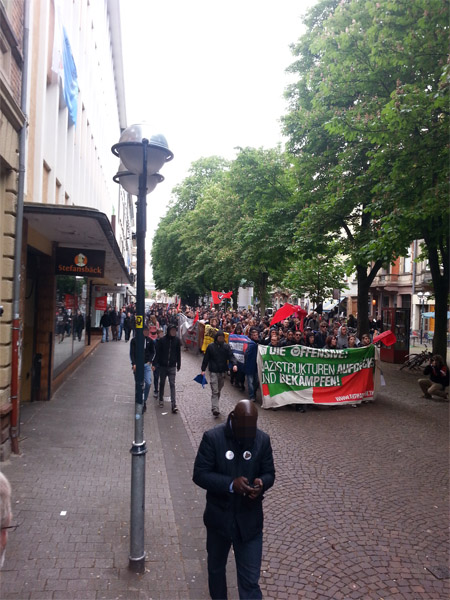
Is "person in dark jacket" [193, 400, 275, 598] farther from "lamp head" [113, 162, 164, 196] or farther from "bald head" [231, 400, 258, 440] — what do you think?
"lamp head" [113, 162, 164, 196]

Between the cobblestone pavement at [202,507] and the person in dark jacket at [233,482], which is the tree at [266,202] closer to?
the cobblestone pavement at [202,507]

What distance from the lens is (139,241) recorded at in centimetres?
445

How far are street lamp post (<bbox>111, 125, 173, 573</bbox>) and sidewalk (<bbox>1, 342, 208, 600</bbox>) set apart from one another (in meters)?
0.30

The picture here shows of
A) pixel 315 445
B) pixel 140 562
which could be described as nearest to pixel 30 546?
pixel 140 562

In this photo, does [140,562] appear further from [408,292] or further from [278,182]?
[408,292]

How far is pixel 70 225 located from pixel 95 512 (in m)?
4.77

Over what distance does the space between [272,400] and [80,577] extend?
7.29 meters

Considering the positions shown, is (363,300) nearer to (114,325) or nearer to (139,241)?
(114,325)

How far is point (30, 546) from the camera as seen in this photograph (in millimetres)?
4398

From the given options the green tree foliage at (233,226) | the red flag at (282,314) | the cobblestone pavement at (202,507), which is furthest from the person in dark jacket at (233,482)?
the green tree foliage at (233,226)

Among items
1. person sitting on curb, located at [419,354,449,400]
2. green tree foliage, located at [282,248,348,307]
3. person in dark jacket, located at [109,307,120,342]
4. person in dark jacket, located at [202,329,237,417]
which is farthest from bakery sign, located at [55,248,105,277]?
green tree foliage, located at [282,248,348,307]

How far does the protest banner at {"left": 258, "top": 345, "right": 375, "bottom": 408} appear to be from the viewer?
36.0ft

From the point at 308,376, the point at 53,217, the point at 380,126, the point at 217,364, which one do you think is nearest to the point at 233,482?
the point at 53,217

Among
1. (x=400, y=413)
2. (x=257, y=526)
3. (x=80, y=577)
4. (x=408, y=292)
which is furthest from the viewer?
(x=408, y=292)
